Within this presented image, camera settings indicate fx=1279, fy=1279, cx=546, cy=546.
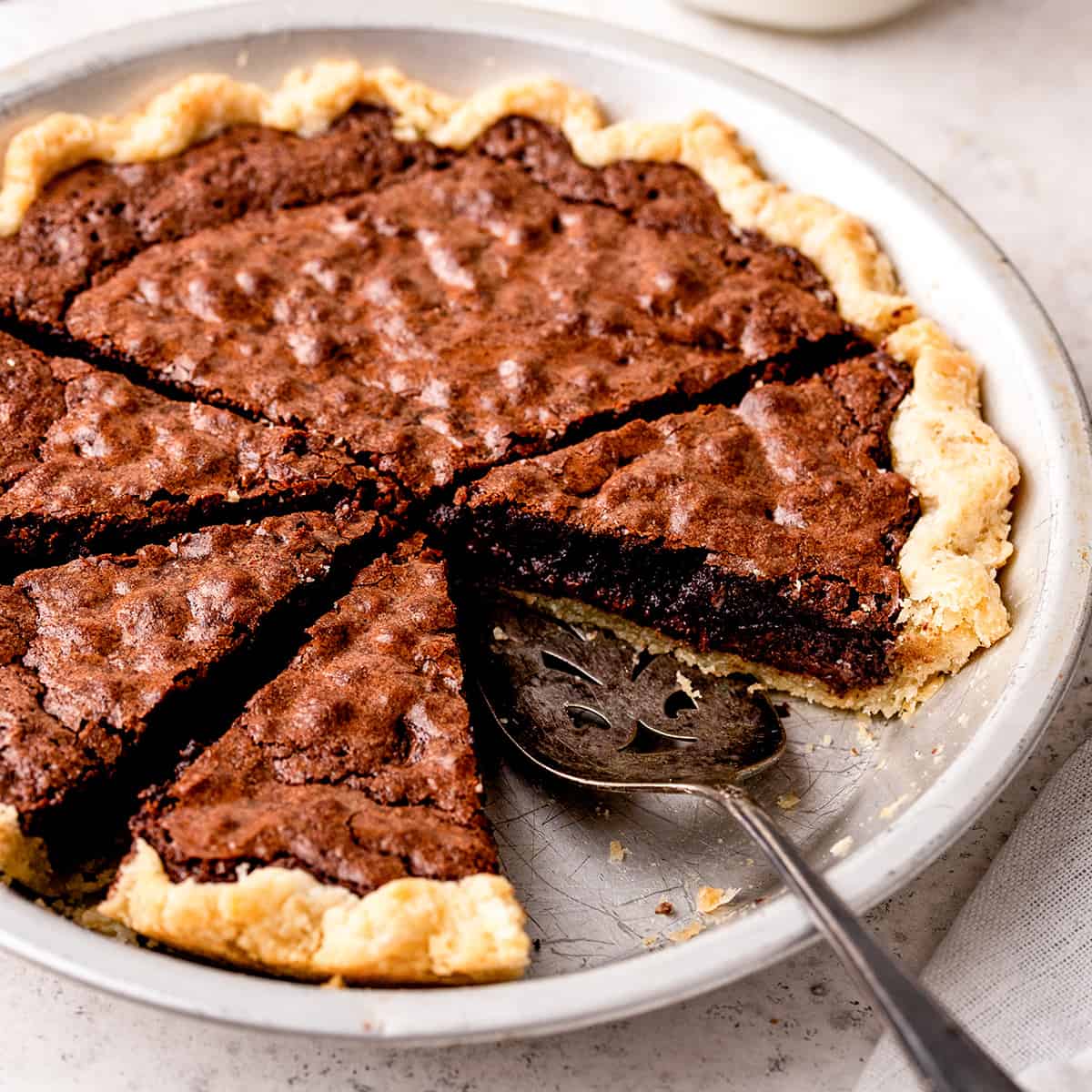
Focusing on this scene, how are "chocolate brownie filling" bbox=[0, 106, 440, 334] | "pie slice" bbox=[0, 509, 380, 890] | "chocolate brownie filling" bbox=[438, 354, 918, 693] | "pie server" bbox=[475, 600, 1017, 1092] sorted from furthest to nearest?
"chocolate brownie filling" bbox=[0, 106, 440, 334]
"chocolate brownie filling" bbox=[438, 354, 918, 693]
"pie server" bbox=[475, 600, 1017, 1092]
"pie slice" bbox=[0, 509, 380, 890]

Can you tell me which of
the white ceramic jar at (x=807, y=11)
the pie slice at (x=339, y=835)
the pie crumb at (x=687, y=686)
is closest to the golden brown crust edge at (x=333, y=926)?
the pie slice at (x=339, y=835)

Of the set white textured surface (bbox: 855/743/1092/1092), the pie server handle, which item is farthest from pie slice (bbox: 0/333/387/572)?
white textured surface (bbox: 855/743/1092/1092)

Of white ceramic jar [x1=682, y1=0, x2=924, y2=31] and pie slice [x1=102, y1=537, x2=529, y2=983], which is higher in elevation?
white ceramic jar [x1=682, y1=0, x2=924, y2=31]

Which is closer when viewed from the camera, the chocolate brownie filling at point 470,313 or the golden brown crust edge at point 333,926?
the golden brown crust edge at point 333,926

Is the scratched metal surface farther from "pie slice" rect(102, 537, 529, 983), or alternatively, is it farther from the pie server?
"pie slice" rect(102, 537, 529, 983)

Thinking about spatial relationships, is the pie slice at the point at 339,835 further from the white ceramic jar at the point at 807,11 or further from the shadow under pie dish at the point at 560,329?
the white ceramic jar at the point at 807,11

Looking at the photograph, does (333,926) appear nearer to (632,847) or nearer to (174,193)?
(632,847)
